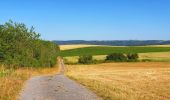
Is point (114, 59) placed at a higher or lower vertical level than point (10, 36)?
lower

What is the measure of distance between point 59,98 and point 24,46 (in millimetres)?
48565

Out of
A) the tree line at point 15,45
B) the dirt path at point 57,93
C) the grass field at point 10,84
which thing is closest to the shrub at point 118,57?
the tree line at point 15,45

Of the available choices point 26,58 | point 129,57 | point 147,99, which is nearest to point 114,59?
point 129,57

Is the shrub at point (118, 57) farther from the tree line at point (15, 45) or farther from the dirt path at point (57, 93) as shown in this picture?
the dirt path at point (57, 93)

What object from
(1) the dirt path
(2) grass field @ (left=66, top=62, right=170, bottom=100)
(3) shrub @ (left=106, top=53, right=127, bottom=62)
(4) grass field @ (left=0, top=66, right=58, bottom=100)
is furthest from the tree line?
(3) shrub @ (left=106, top=53, right=127, bottom=62)

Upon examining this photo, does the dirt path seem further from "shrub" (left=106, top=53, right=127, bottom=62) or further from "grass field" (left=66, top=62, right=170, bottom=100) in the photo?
"shrub" (left=106, top=53, right=127, bottom=62)

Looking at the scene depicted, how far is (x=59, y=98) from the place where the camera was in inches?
710

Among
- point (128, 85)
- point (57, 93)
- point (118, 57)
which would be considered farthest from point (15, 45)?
point (118, 57)

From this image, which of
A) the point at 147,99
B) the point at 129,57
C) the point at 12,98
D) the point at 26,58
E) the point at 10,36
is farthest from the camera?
the point at 129,57

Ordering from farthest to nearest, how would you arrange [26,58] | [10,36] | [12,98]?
1. [26,58]
2. [10,36]
3. [12,98]

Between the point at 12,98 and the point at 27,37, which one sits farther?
the point at 27,37

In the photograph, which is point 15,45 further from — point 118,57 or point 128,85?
point 118,57

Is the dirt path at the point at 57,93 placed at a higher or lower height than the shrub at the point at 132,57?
higher

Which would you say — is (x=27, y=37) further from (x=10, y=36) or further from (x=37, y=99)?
(x=37, y=99)
